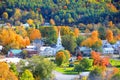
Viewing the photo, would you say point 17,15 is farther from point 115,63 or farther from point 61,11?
point 115,63

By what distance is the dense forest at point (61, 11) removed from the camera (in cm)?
3716

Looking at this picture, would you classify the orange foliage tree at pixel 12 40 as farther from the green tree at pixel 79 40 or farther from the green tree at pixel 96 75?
the green tree at pixel 96 75

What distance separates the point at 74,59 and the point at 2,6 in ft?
55.5

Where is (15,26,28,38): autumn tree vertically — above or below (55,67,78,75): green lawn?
below

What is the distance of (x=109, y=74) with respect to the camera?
57.4 ft

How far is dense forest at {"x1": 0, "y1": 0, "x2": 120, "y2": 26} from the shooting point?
3716 centimetres

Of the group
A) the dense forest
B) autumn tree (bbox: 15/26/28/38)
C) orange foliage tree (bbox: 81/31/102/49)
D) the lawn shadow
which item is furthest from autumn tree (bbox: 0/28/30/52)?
the dense forest

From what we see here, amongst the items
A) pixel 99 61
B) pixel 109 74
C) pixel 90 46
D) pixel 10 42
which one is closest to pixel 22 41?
pixel 10 42

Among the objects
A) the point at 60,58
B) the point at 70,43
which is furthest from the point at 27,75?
the point at 70,43

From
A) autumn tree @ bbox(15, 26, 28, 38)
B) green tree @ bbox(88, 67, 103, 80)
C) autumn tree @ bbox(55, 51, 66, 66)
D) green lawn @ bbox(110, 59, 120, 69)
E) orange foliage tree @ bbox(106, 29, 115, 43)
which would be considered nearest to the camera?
green tree @ bbox(88, 67, 103, 80)

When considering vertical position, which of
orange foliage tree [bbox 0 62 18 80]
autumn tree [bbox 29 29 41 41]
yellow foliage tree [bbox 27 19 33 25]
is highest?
orange foliage tree [bbox 0 62 18 80]

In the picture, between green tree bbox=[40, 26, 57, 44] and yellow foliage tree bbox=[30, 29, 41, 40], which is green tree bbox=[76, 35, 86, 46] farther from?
yellow foliage tree bbox=[30, 29, 41, 40]

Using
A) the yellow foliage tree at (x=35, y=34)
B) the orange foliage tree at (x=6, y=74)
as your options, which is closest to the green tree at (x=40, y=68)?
the orange foliage tree at (x=6, y=74)

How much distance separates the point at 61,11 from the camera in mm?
38062
